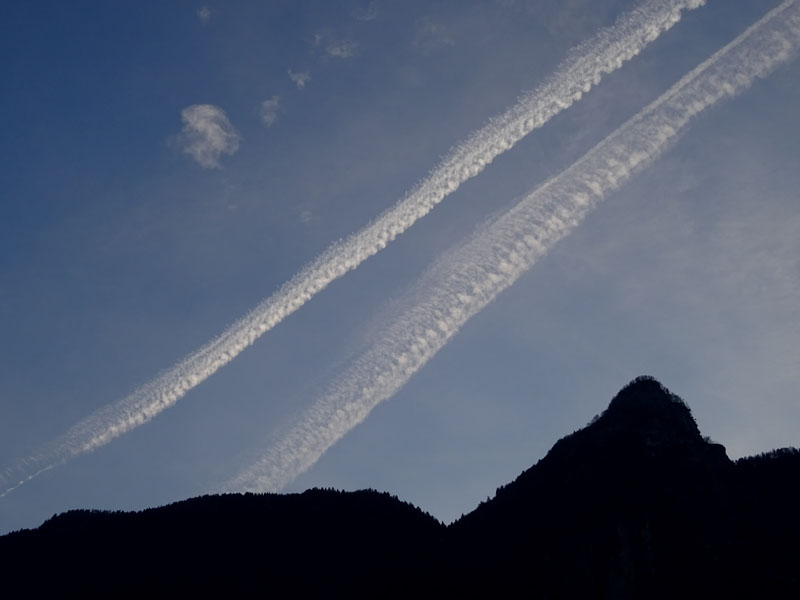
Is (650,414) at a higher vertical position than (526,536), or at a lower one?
higher

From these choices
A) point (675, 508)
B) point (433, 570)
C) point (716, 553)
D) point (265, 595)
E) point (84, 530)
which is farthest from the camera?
point (84, 530)

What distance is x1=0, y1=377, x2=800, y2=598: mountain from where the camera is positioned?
9600cm

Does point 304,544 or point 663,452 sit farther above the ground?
point 304,544

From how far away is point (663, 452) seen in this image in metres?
109

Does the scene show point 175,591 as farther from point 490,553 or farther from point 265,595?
point 490,553

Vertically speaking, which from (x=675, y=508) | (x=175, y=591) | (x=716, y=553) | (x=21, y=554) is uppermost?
(x=21, y=554)

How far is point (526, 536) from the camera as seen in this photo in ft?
371

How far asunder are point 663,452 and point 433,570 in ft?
152

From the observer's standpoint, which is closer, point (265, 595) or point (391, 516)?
point (265, 595)

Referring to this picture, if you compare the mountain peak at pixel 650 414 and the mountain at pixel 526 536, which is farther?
the mountain peak at pixel 650 414

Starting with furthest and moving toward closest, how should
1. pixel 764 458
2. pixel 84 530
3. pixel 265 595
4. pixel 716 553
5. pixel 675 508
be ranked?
pixel 84 530, pixel 265 595, pixel 764 458, pixel 675 508, pixel 716 553

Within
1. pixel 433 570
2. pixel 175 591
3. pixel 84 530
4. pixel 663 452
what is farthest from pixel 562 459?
pixel 84 530

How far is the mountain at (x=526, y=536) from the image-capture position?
96000mm

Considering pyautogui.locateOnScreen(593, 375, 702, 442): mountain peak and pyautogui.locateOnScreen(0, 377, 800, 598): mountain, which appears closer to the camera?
pyautogui.locateOnScreen(0, 377, 800, 598): mountain
